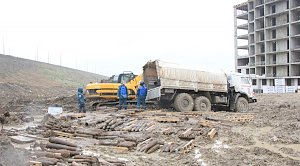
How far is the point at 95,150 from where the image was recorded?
389 inches

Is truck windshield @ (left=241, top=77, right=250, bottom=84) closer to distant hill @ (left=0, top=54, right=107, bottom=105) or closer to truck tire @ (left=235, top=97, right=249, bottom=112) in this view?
truck tire @ (left=235, top=97, right=249, bottom=112)

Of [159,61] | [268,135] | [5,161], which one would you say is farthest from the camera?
[159,61]

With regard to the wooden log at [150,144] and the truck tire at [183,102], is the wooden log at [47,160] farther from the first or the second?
the truck tire at [183,102]

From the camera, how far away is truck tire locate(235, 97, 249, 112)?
20406mm

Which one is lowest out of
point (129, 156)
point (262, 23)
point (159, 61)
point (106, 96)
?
point (129, 156)

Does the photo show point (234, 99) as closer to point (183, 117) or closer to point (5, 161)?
point (183, 117)

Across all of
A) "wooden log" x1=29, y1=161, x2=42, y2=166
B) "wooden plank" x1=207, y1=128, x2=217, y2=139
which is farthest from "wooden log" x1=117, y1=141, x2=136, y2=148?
"wooden log" x1=29, y1=161, x2=42, y2=166

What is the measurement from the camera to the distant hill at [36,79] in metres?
40.7

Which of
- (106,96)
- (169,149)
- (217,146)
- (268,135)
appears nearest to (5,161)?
(169,149)

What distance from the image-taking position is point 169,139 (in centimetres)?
1153

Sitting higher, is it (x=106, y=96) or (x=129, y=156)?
(x=106, y=96)

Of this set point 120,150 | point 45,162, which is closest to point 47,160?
point 45,162

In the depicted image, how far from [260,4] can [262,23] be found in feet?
12.6

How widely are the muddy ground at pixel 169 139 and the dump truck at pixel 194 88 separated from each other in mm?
2388
